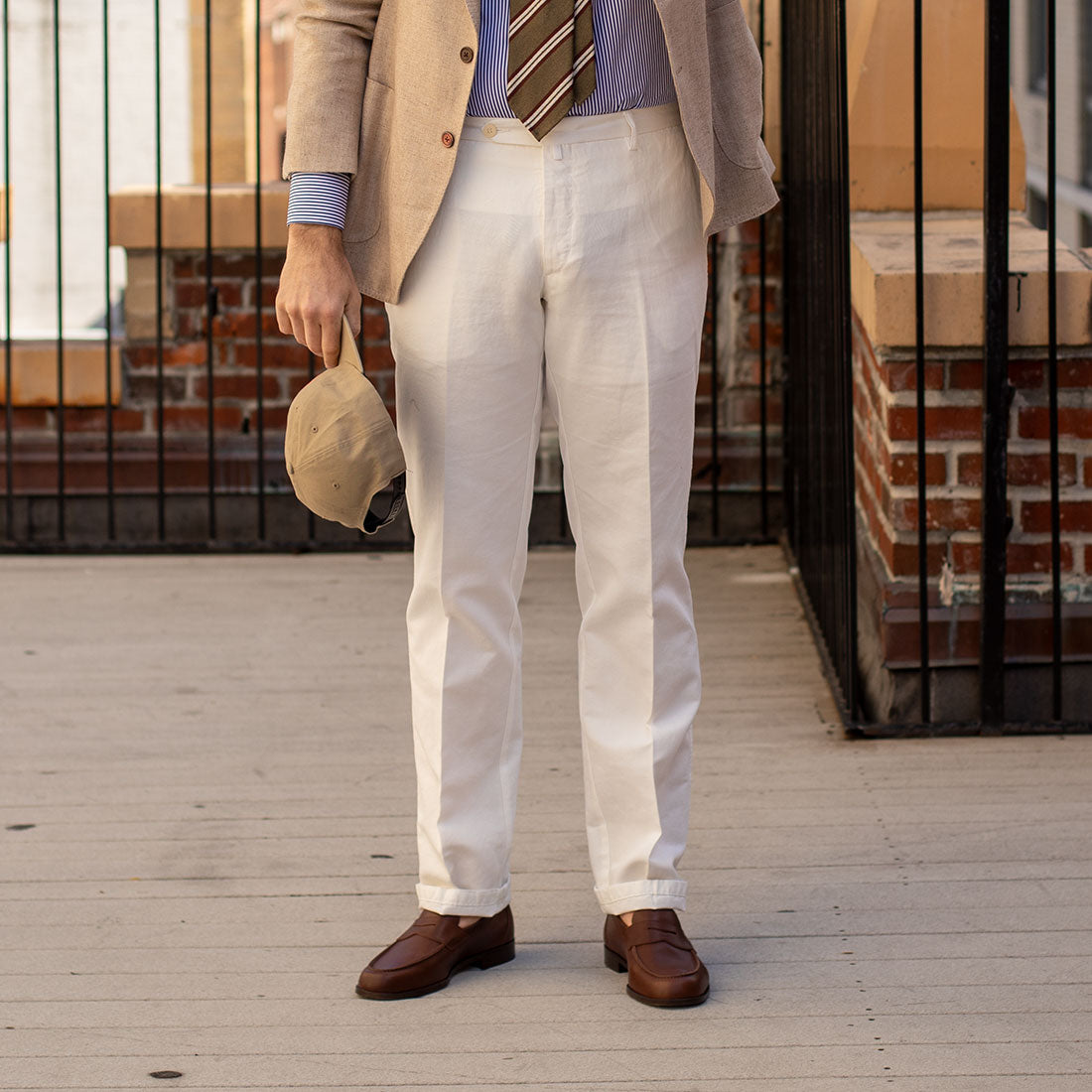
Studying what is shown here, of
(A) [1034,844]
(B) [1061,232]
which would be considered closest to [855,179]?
(A) [1034,844]

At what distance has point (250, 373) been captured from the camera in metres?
5.43

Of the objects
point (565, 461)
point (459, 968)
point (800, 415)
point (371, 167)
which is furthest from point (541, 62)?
point (800, 415)

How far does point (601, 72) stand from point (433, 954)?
121 cm

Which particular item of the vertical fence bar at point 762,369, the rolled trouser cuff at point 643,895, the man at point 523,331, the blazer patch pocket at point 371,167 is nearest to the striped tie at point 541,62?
the man at point 523,331

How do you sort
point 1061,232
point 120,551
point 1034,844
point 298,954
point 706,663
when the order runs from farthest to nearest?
point 1061,232, point 120,551, point 706,663, point 1034,844, point 298,954

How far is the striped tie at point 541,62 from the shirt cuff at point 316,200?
0.27 m

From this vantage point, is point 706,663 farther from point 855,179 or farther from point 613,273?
point 613,273

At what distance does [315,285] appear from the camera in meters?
2.30

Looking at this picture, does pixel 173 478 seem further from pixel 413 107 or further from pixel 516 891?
pixel 413 107

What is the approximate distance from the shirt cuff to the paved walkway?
41.3 inches

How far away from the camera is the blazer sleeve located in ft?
7.55

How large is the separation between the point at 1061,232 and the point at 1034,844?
727cm

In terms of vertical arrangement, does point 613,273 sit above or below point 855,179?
below

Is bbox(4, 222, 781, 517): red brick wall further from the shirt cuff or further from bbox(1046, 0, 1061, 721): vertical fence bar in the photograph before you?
the shirt cuff
